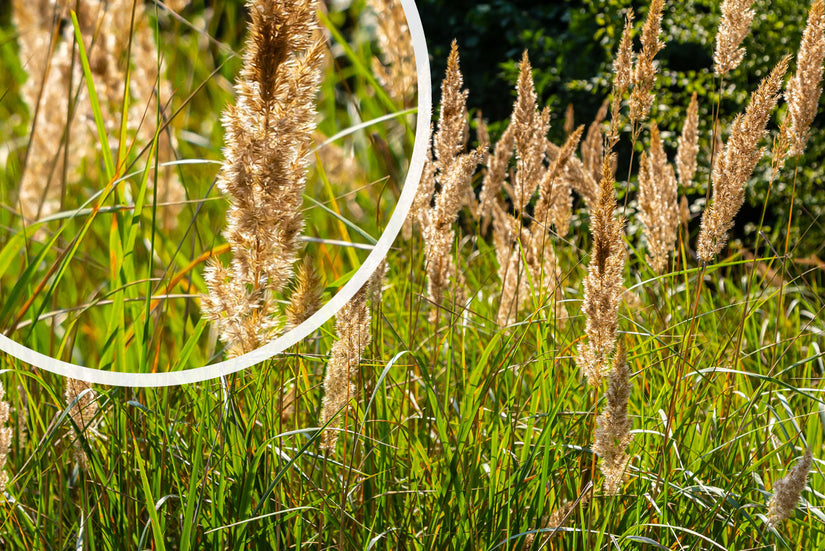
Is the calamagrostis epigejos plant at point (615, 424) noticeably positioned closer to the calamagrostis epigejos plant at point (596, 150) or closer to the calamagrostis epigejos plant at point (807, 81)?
the calamagrostis epigejos plant at point (807, 81)

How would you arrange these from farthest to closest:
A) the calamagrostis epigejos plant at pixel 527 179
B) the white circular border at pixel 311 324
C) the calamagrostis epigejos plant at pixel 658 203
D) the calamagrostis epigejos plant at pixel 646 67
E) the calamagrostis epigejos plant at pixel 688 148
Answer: the calamagrostis epigejos plant at pixel 688 148
the calamagrostis epigejos plant at pixel 658 203
the calamagrostis epigejos plant at pixel 527 179
the calamagrostis epigejos plant at pixel 646 67
the white circular border at pixel 311 324

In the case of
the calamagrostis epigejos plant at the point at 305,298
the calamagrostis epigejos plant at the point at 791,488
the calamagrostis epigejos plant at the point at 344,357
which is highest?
the calamagrostis epigejos plant at the point at 305,298

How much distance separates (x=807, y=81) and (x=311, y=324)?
2.84 ft

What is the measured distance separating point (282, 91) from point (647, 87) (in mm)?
661

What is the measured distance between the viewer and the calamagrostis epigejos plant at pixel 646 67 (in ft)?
3.73

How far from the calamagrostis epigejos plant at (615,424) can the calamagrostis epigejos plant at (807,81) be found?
62cm

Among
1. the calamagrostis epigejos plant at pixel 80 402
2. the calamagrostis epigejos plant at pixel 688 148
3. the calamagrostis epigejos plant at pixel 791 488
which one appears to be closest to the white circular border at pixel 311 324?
the calamagrostis epigejos plant at pixel 80 402

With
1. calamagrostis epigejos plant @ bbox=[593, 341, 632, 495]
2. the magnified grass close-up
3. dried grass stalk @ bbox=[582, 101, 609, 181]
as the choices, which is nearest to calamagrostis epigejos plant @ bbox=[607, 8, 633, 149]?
the magnified grass close-up

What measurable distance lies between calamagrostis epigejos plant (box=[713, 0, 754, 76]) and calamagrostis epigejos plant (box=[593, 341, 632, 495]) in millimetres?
601

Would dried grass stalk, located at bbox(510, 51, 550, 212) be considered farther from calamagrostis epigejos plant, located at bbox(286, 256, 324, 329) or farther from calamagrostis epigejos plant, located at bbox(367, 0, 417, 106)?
calamagrostis epigejos plant, located at bbox(286, 256, 324, 329)

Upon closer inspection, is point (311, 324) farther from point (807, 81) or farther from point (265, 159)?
point (807, 81)

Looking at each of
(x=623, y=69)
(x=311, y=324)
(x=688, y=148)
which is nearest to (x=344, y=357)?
(x=311, y=324)

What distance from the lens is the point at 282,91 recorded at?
78cm

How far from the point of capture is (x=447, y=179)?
46.9 inches
